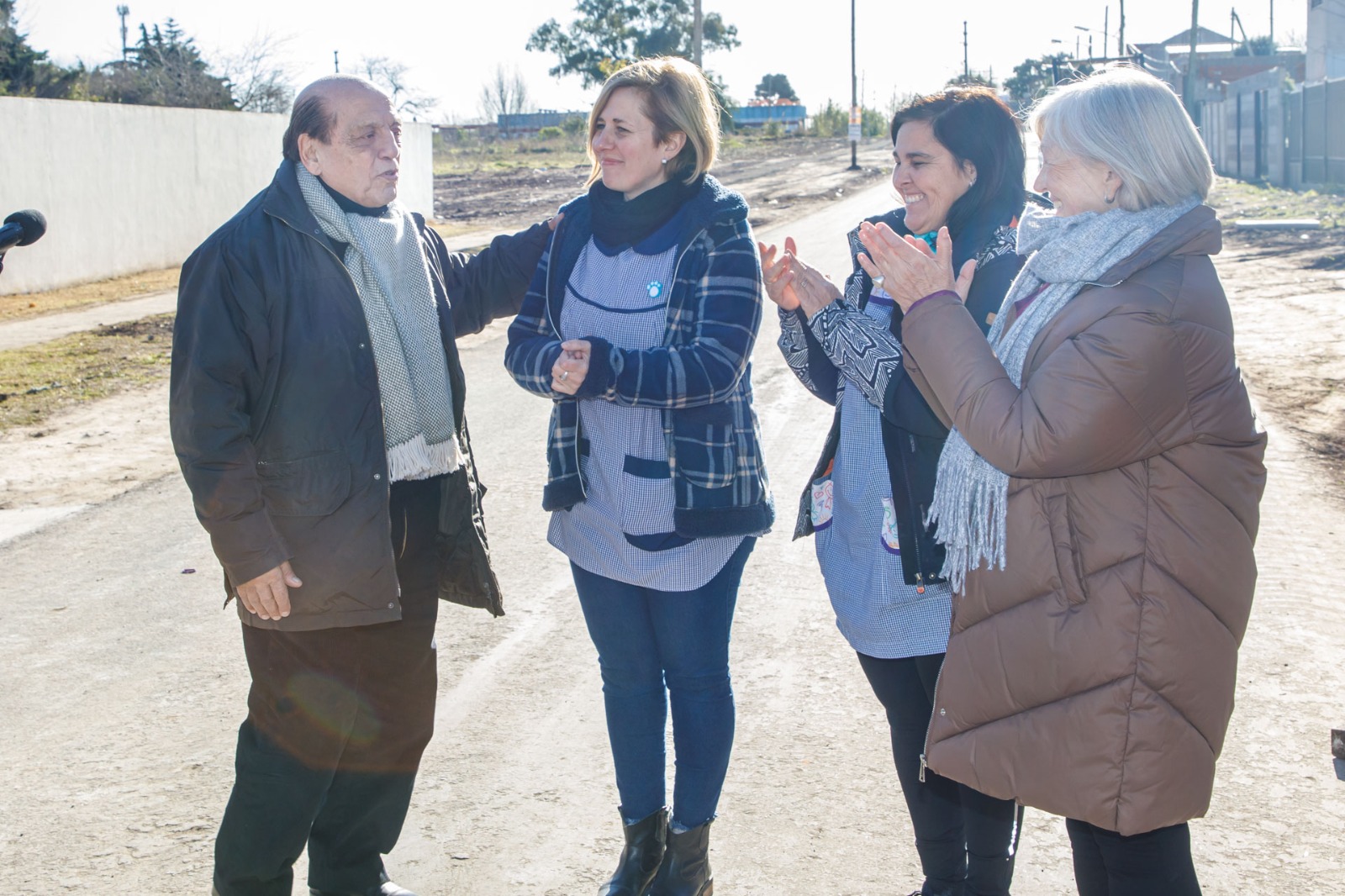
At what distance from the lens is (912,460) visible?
2555 mm

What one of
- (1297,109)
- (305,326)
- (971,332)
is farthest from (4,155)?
(1297,109)

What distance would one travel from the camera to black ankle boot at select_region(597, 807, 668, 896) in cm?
288

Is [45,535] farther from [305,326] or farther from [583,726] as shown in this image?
[305,326]

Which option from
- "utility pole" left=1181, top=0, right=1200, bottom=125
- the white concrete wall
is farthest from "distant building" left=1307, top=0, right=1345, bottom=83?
the white concrete wall

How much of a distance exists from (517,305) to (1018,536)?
1659 mm

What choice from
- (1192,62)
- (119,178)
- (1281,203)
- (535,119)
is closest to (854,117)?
(1192,62)

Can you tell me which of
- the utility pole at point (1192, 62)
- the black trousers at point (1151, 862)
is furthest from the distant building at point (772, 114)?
the black trousers at point (1151, 862)

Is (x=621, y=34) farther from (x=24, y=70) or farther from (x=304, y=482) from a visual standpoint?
(x=304, y=482)

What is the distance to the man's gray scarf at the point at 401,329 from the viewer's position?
273 cm

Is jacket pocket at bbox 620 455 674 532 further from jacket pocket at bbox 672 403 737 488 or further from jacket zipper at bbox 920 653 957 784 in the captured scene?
jacket zipper at bbox 920 653 957 784

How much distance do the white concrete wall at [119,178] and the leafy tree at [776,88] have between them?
219 ft

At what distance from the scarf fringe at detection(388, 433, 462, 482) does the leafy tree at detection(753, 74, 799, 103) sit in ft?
277

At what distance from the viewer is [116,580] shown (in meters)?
5.24

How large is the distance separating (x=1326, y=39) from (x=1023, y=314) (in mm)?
45508
